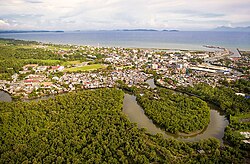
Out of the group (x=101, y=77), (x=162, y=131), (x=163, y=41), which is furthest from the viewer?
(x=163, y=41)

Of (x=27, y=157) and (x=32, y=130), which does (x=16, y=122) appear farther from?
(x=27, y=157)

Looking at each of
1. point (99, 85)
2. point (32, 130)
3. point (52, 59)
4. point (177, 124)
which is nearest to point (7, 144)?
point (32, 130)

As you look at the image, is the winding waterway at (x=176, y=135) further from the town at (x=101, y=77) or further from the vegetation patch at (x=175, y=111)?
the town at (x=101, y=77)

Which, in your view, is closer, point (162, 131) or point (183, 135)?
point (183, 135)

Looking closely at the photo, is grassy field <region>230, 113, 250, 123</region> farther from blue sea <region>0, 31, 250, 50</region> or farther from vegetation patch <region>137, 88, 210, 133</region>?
blue sea <region>0, 31, 250, 50</region>

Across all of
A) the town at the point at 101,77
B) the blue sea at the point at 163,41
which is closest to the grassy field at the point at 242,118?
the town at the point at 101,77

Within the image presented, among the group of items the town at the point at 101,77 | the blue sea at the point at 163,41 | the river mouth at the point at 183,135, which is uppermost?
the blue sea at the point at 163,41

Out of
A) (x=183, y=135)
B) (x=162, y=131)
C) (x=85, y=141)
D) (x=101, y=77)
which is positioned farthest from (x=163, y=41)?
(x=85, y=141)

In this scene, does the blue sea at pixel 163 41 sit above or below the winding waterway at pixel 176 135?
above

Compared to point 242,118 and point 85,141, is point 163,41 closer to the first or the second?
point 242,118

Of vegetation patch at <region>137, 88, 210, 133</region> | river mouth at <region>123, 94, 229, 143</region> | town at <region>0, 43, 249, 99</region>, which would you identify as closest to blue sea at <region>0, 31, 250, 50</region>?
town at <region>0, 43, 249, 99</region>
